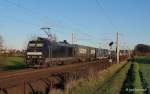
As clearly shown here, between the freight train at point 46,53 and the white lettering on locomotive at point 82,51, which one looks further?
the white lettering on locomotive at point 82,51

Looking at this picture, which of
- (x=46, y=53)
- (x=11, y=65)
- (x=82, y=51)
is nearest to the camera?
(x=46, y=53)

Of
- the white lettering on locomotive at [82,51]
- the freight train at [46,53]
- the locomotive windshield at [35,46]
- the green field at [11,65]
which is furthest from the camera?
the white lettering on locomotive at [82,51]

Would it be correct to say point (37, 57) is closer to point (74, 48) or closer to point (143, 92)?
point (74, 48)

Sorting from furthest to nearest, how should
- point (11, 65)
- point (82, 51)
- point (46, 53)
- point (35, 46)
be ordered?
point (82, 51), point (11, 65), point (35, 46), point (46, 53)

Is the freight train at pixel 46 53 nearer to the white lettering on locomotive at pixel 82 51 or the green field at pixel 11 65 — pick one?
the green field at pixel 11 65

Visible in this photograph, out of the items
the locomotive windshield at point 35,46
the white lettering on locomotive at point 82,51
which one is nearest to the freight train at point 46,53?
the locomotive windshield at point 35,46

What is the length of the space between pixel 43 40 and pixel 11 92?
2340 centimetres

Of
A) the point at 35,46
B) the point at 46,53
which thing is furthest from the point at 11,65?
the point at 46,53

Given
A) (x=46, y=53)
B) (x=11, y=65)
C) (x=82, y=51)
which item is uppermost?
(x=82, y=51)

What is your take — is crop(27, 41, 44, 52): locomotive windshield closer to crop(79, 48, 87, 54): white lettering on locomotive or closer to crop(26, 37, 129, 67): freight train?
crop(26, 37, 129, 67): freight train

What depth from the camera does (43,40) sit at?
37.8m

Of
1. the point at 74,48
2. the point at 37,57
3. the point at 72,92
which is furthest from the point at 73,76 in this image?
the point at 74,48

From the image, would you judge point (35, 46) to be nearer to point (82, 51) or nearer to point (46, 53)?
Result: point (46, 53)

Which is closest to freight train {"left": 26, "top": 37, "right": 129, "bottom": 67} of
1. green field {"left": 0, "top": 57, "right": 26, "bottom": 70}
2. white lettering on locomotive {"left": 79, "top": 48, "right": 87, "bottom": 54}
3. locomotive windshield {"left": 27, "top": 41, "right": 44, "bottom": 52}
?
locomotive windshield {"left": 27, "top": 41, "right": 44, "bottom": 52}
